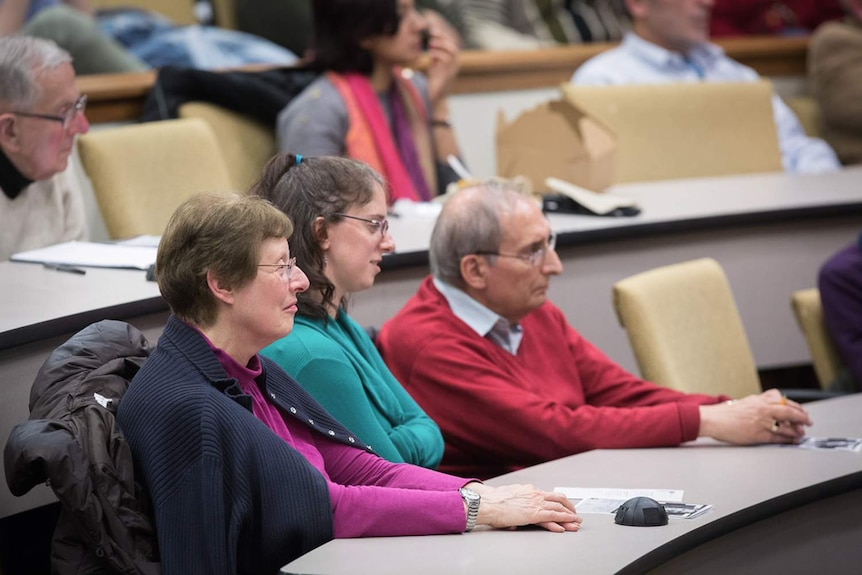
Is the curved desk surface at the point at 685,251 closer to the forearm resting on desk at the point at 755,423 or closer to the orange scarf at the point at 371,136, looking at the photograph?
the orange scarf at the point at 371,136

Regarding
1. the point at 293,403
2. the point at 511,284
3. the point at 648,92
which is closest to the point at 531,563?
the point at 293,403

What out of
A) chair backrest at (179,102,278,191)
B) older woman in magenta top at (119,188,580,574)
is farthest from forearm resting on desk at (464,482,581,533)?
chair backrest at (179,102,278,191)

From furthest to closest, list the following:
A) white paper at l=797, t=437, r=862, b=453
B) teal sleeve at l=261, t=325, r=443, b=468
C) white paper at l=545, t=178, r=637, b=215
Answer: white paper at l=545, t=178, r=637, b=215 → white paper at l=797, t=437, r=862, b=453 → teal sleeve at l=261, t=325, r=443, b=468

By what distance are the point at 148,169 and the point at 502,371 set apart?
4.47 ft

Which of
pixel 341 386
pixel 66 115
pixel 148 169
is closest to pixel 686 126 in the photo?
pixel 148 169

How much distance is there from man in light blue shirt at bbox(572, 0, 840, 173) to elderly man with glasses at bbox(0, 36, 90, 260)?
226cm

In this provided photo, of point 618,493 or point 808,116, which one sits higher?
point 618,493

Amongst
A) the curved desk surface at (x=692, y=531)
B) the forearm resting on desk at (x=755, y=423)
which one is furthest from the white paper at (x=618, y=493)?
the forearm resting on desk at (x=755, y=423)

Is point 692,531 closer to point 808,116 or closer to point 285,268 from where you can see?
point 285,268

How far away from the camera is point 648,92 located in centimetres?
434

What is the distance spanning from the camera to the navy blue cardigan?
172 cm

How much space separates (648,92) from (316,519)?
2.85 metres

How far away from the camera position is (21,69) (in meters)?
2.81

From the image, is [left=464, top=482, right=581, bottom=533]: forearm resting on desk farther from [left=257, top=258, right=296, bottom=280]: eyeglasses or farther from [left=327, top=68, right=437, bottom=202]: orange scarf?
[left=327, top=68, right=437, bottom=202]: orange scarf
